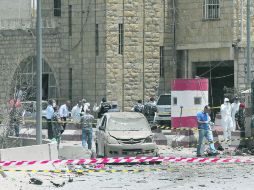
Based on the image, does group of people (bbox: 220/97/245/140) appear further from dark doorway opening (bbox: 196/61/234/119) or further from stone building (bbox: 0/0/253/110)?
dark doorway opening (bbox: 196/61/234/119)

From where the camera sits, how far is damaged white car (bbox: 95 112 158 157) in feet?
78.9

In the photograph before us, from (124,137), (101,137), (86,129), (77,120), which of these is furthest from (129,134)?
(77,120)

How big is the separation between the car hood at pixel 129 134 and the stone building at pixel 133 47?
19.8 metres

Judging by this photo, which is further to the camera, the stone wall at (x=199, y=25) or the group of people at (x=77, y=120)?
the stone wall at (x=199, y=25)

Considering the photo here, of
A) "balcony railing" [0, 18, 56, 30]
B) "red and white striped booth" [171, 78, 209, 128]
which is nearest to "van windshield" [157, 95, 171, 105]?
→ "red and white striped booth" [171, 78, 209, 128]

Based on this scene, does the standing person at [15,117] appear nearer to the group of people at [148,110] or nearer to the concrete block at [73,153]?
the concrete block at [73,153]

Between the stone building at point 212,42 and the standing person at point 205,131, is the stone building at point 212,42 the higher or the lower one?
the higher one

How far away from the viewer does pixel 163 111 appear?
42.1m

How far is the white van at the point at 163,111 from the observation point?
41.7m

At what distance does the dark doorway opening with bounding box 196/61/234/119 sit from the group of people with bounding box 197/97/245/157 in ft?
34.1

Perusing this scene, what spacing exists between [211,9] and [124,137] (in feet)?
76.3

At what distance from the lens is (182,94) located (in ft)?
112

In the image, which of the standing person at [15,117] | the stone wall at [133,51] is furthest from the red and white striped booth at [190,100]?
the stone wall at [133,51]

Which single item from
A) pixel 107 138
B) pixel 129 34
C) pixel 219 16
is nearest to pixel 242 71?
pixel 219 16
